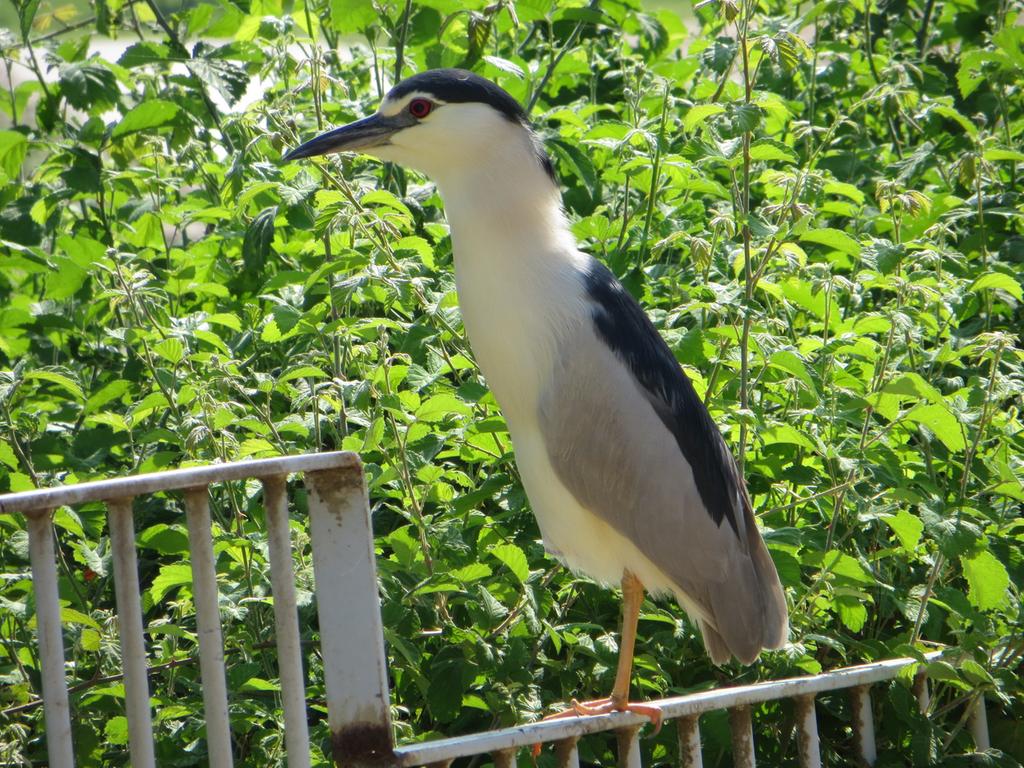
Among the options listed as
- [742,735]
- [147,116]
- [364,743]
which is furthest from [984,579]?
[147,116]

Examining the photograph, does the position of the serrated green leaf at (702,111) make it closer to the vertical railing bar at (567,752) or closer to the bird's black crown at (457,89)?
the bird's black crown at (457,89)

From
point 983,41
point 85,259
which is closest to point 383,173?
point 85,259

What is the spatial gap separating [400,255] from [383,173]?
0.55 metres

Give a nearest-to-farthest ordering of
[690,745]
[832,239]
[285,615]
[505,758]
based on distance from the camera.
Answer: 1. [285,615]
2. [505,758]
3. [690,745]
4. [832,239]

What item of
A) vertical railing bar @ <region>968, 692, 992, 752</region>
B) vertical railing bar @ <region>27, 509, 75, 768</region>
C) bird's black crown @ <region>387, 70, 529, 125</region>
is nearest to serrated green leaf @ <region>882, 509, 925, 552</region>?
vertical railing bar @ <region>968, 692, 992, 752</region>

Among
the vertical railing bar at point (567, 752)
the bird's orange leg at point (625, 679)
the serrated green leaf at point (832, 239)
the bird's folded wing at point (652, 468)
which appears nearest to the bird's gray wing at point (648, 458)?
the bird's folded wing at point (652, 468)

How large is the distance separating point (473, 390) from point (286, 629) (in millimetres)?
1231

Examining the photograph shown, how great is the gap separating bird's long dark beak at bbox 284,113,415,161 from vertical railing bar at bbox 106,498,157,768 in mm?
1102

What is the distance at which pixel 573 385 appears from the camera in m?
2.58

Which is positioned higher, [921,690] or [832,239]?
[832,239]

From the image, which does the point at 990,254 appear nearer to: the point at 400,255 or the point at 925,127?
the point at 925,127

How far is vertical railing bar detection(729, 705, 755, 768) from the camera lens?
86.6 inches

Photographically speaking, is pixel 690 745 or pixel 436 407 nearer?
pixel 690 745

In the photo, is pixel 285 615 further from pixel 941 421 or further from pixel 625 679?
pixel 941 421
